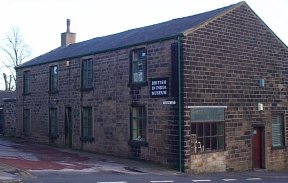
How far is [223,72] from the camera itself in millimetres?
21156

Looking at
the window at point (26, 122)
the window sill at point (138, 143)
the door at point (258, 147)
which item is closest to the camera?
the window sill at point (138, 143)

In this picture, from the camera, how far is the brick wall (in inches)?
785

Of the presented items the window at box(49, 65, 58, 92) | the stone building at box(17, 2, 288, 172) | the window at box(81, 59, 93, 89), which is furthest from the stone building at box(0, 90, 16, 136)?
the window at box(81, 59, 93, 89)

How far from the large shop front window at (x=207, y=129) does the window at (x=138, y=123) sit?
2.80 m

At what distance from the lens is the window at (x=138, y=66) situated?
2139cm

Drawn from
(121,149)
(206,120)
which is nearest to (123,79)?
(121,149)

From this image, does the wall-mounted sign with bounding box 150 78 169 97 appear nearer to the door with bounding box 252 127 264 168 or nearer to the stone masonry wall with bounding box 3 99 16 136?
the door with bounding box 252 127 264 168

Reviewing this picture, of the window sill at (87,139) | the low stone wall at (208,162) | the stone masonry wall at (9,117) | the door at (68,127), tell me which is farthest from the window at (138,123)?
the stone masonry wall at (9,117)

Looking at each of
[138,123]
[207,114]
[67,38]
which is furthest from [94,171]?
[67,38]

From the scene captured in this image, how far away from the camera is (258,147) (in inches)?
904

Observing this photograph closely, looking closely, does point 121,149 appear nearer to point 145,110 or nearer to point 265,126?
Result: point 145,110

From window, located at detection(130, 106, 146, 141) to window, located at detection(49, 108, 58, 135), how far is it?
327 inches

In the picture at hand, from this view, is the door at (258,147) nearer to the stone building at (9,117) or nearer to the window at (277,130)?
the window at (277,130)

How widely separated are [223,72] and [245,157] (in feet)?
14.5
